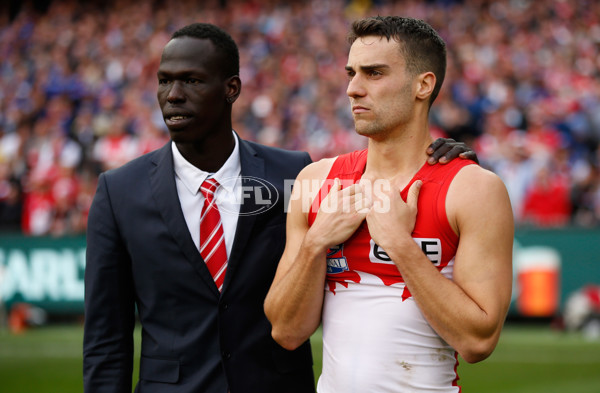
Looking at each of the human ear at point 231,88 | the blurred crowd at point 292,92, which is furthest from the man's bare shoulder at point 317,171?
the blurred crowd at point 292,92

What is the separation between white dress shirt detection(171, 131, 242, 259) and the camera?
132 inches

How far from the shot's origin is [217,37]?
11.0ft

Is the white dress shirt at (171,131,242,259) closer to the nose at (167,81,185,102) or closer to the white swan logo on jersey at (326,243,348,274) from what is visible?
the nose at (167,81,185,102)

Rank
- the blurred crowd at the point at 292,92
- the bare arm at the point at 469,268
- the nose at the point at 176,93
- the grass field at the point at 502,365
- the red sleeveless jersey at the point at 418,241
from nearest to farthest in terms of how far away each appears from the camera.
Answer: the bare arm at the point at 469,268 < the red sleeveless jersey at the point at 418,241 < the nose at the point at 176,93 < the grass field at the point at 502,365 < the blurred crowd at the point at 292,92

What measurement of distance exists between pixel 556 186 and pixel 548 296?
58.5 inches

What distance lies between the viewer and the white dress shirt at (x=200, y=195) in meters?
3.36

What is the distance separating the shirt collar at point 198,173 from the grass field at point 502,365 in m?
4.96

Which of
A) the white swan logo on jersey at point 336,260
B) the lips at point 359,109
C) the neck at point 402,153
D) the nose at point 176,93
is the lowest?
the white swan logo on jersey at point 336,260

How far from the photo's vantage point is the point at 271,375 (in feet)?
10.9

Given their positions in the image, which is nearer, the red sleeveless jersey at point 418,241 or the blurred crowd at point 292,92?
the red sleeveless jersey at point 418,241

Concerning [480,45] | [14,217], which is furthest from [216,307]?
[480,45]

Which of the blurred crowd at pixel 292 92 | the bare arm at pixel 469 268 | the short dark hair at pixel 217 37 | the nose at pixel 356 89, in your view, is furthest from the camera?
the blurred crowd at pixel 292 92

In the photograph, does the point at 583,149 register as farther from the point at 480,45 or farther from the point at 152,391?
the point at 152,391

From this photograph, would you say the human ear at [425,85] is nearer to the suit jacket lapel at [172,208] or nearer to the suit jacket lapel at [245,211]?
the suit jacket lapel at [245,211]
